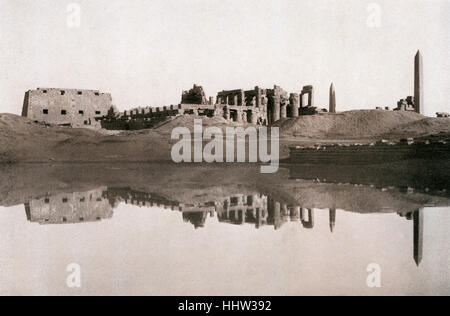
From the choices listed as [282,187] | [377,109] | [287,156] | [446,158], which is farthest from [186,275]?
[377,109]

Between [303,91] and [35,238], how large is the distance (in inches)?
2026

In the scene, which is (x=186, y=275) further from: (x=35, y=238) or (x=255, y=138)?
(x=255, y=138)

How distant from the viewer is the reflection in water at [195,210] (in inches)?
420

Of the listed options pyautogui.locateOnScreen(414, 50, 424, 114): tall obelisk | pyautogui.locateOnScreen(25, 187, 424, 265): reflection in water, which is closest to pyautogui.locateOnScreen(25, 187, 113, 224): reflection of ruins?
pyautogui.locateOnScreen(25, 187, 424, 265): reflection in water

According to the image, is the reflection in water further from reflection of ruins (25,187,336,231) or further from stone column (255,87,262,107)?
stone column (255,87,262,107)

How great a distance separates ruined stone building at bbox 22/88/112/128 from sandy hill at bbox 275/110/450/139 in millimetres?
21755

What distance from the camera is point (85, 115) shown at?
55406 mm

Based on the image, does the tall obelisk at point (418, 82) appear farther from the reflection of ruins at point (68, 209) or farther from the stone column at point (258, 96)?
the reflection of ruins at point (68, 209)

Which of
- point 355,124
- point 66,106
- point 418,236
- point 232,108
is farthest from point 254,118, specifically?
point 418,236

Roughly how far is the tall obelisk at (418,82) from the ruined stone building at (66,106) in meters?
33.9

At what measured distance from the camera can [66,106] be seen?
54250 millimetres

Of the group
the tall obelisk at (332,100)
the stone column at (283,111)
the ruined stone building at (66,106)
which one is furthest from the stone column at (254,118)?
the ruined stone building at (66,106)

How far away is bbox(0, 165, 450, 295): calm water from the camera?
659 centimetres
